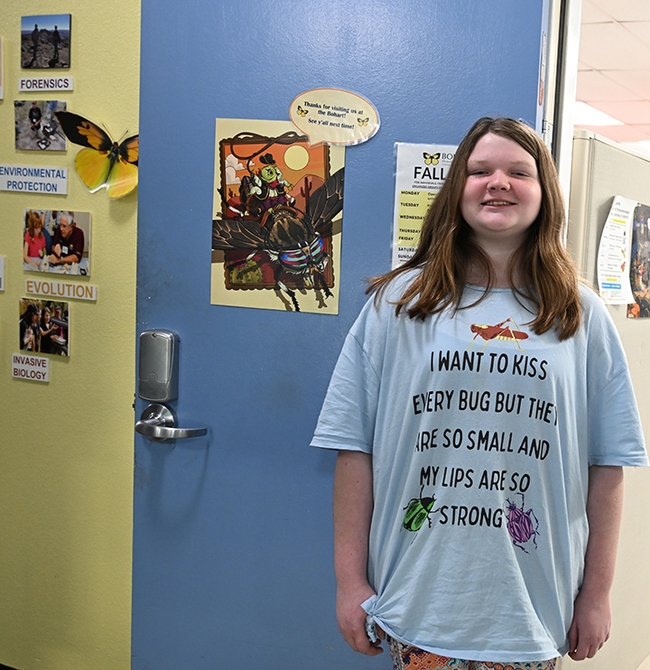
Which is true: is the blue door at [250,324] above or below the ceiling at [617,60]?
below

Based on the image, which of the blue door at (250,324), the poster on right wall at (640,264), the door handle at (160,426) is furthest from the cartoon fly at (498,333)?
the poster on right wall at (640,264)

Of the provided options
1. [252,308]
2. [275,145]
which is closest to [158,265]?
[252,308]

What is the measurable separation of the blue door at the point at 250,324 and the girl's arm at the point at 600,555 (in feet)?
1.72

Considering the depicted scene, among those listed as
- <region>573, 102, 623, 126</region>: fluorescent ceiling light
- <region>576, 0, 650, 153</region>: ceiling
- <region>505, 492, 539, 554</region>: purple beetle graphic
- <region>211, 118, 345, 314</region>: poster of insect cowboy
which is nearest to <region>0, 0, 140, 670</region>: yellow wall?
<region>211, 118, 345, 314</region>: poster of insect cowboy

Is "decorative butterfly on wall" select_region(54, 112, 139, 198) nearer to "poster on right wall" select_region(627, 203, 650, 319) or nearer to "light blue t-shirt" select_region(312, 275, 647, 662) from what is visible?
"light blue t-shirt" select_region(312, 275, 647, 662)

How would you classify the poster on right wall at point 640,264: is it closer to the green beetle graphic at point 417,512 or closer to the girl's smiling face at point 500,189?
the girl's smiling face at point 500,189

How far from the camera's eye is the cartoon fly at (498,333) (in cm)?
113

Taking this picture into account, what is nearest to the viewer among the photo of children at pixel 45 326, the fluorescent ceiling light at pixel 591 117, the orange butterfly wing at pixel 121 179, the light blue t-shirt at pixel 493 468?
the light blue t-shirt at pixel 493 468

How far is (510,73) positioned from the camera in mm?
1423

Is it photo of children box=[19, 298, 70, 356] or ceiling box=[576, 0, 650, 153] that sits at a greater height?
ceiling box=[576, 0, 650, 153]

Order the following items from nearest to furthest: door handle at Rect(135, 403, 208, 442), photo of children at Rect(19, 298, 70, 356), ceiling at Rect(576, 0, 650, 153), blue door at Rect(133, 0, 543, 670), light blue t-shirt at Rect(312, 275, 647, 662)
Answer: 1. light blue t-shirt at Rect(312, 275, 647, 662)
2. blue door at Rect(133, 0, 543, 670)
3. door handle at Rect(135, 403, 208, 442)
4. photo of children at Rect(19, 298, 70, 356)
5. ceiling at Rect(576, 0, 650, 153)

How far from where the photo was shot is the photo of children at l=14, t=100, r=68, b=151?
2.01m

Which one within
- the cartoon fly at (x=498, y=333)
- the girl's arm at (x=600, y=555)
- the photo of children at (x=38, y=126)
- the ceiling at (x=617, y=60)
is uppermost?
the ceiling at (x=617, y=60)

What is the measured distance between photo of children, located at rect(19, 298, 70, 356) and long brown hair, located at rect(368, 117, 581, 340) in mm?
1184
